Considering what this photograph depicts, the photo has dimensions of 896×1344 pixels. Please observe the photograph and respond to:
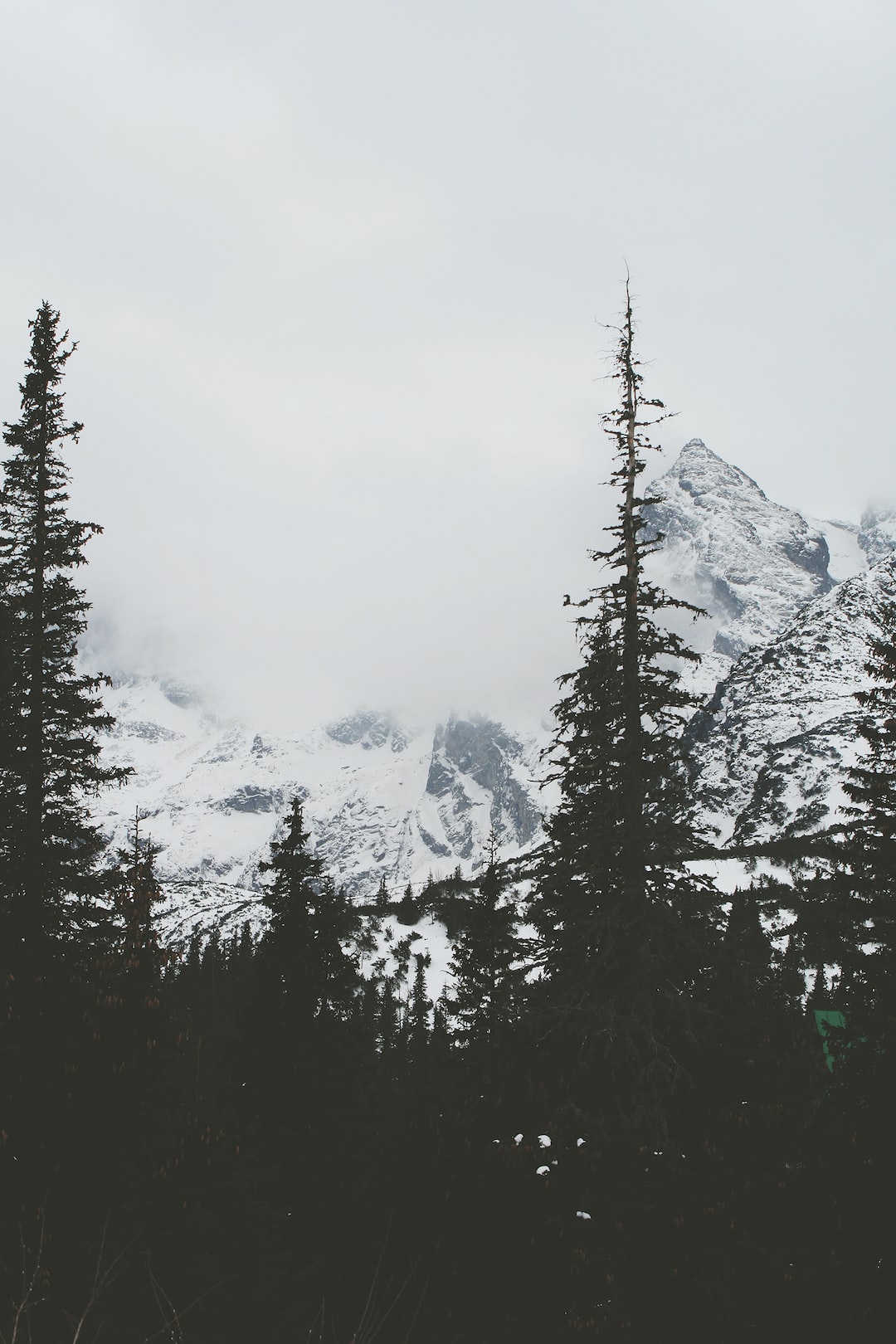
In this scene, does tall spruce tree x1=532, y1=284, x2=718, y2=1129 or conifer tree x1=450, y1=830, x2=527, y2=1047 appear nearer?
tall spruce tree x1=532, y1=284, x2=718, y2=1129

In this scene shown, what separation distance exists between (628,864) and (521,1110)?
3878 mm

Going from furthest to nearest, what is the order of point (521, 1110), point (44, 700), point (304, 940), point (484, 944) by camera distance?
point (484, 944) < point (304, 940) < point (44, 700) < point (521, 1110)

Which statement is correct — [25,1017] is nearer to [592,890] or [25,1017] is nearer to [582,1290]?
[582,1290]

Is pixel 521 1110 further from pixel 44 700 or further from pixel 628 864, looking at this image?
pixel 44 700

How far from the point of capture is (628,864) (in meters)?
13.2

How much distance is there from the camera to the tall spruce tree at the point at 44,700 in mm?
16781

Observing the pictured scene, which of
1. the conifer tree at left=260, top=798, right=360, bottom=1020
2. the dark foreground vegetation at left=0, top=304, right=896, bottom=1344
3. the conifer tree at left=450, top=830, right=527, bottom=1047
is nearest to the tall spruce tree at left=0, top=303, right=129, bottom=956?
the dark foreground vegetation at left=0, top=304, right=896, bottom=1344

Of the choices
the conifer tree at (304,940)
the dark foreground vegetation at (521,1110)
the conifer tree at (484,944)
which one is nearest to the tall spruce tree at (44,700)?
the dark foreground vegetation at (521,1110)

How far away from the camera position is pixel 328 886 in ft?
87.6

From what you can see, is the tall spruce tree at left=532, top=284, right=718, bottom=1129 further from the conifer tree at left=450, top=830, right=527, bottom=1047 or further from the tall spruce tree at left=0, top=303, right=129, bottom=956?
the conifer tree at left=450, top=830, right=527, bottom=1047

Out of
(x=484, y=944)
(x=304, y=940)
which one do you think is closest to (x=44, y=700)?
(x=304, y=940)

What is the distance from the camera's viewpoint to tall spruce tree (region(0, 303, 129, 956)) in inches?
661

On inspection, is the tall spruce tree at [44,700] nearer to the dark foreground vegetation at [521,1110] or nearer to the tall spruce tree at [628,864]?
the dark foreground vegetation at [521,1110]

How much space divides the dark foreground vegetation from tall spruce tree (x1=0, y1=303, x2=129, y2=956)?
0.23 feet
